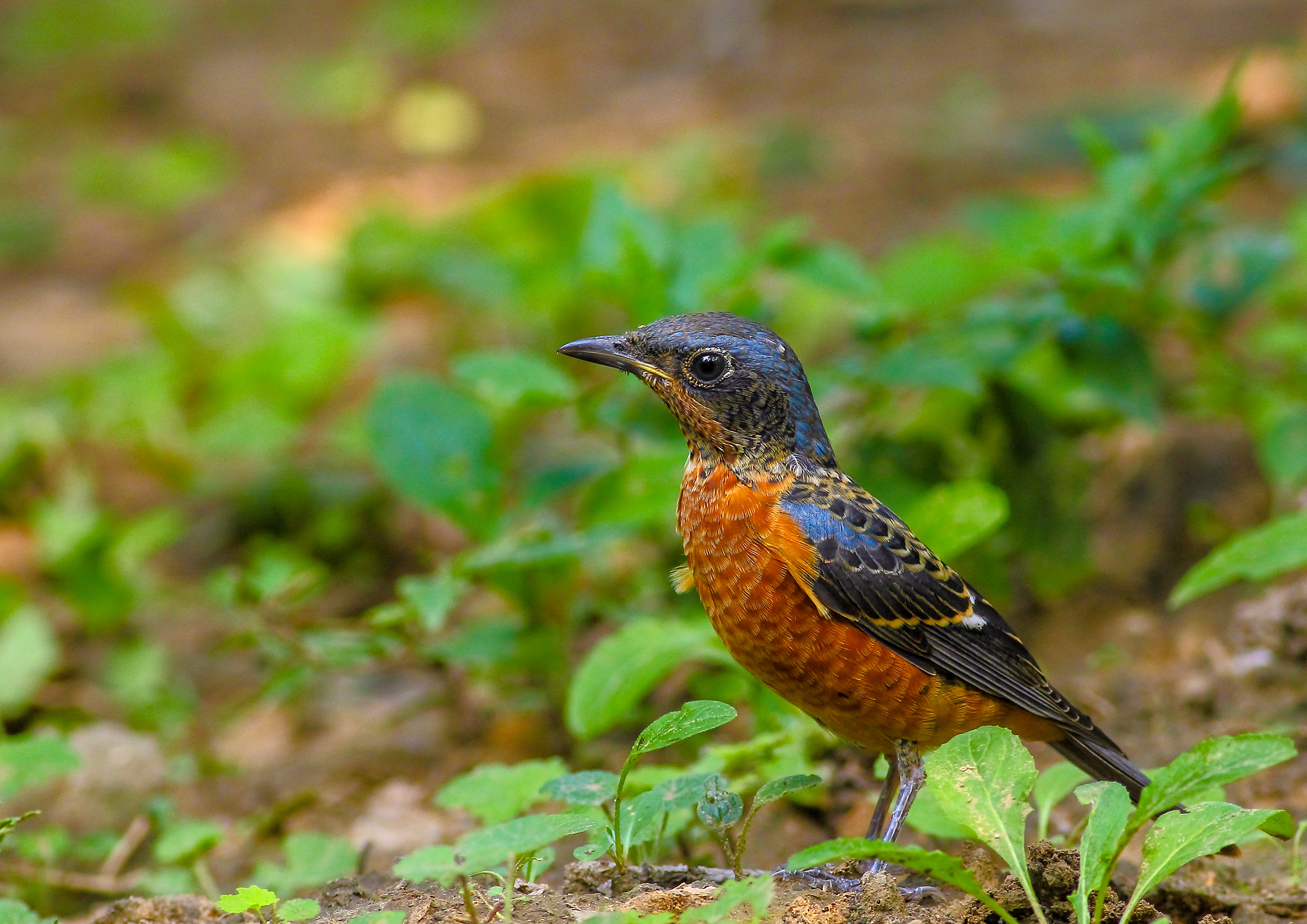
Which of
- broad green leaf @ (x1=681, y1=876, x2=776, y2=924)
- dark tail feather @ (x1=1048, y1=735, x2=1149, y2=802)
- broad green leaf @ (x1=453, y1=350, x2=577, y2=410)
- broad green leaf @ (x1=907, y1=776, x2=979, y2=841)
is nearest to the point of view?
broad green leaf @ (x1=681, y1=876, x2=776, y2=924)

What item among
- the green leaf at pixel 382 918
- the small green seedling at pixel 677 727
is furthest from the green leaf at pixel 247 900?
the small green seedling at pixel 677 727

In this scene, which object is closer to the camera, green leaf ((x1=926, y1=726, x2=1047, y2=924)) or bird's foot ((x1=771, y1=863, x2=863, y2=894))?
green leaf ((x1=926, y1=726, x2=1047, y2=924))

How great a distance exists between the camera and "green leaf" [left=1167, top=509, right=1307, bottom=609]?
12.3 ft

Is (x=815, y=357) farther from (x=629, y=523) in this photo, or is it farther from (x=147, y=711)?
(x=147, y=711)

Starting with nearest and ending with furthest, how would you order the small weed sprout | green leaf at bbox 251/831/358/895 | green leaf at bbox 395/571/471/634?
the small weed sprout → green leaf at bbox 251/831/358/895 → green leaf at bbox 395/571/471/634

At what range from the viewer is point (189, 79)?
13.8 m

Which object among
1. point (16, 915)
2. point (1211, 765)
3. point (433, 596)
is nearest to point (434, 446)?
point (433, 596)

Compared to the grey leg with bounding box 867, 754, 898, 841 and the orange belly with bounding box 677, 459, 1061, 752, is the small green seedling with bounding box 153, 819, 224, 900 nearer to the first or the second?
the orange belly with bounding box 677, 459, 1061, 752

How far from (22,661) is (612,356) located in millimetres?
2955

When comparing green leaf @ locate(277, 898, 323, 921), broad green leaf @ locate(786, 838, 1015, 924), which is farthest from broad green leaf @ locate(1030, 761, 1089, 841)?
green leaf @ locate(277, 898, 323, 921)

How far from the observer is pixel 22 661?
16.6ft

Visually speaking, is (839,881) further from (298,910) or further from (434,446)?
(434,446)

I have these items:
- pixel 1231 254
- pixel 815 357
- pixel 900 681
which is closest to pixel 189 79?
pixel 815 357

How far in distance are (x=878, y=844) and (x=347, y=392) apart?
648cm
